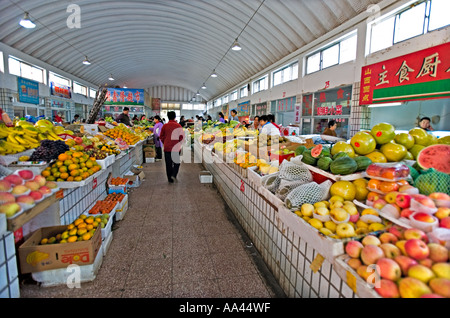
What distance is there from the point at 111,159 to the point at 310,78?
7.50m

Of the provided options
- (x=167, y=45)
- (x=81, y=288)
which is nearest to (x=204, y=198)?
(x=81, y=288)

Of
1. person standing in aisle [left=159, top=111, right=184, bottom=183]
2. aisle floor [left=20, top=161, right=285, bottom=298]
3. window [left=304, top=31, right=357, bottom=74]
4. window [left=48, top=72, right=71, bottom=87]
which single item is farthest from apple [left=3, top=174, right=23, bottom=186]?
window [left=48, top=72, right=71, bottom=87]

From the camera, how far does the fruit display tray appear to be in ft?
3.85

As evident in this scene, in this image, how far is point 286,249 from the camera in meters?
2.23

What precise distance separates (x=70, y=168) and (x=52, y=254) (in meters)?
1.00

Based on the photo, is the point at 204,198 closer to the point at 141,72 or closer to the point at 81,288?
the point at 81,288

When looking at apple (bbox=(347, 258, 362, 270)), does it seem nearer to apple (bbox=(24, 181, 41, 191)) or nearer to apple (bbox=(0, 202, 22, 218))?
apple (bbox=(0, 202, 22, 218))

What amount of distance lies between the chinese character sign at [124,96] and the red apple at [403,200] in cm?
1696

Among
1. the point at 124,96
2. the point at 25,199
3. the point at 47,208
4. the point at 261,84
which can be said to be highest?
the point at 261,84

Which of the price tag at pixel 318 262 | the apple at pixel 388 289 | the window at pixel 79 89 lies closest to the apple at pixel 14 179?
the price tag at pixel 318 262

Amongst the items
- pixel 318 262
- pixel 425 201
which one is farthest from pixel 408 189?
pixel 318 262

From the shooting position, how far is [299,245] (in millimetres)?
1995

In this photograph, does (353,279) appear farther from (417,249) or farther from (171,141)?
(171,141)

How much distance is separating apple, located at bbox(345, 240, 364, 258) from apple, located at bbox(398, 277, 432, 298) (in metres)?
0.25
